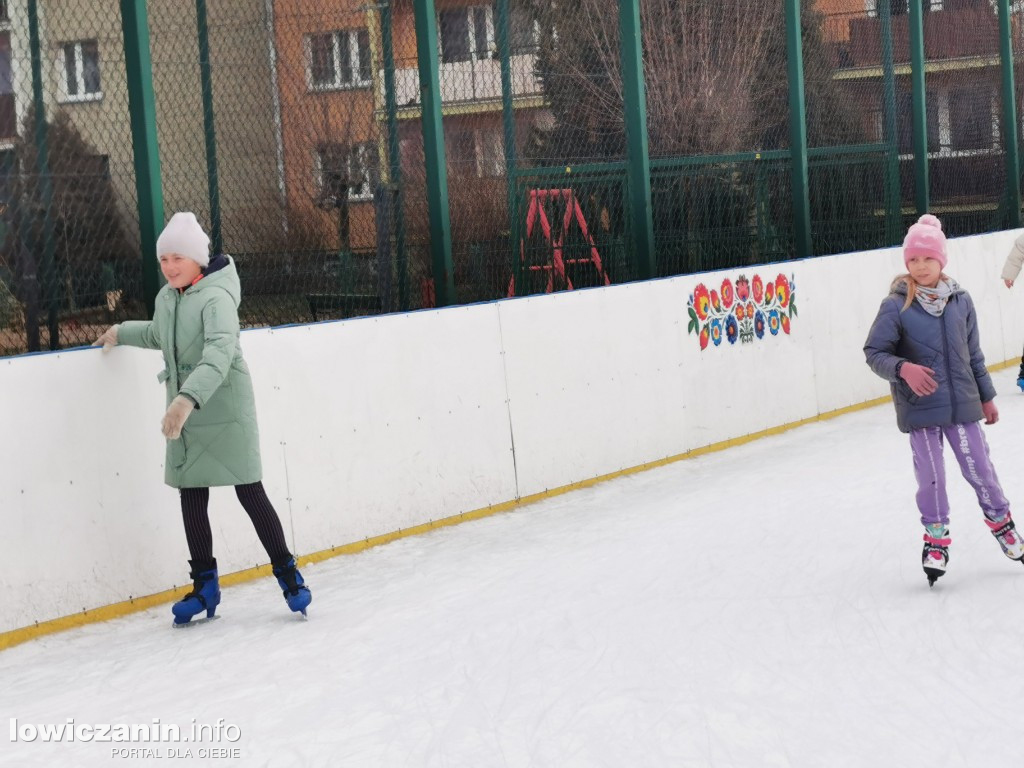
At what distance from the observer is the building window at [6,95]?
6.85 meters

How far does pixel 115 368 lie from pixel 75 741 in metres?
1.90

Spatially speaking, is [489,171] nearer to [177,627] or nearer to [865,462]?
[865,462]

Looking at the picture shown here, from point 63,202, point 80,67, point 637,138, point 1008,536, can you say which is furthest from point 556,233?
point 1008,536

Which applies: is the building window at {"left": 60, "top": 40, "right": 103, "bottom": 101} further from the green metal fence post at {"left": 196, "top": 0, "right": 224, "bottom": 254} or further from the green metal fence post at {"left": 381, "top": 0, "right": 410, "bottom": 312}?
the green metal fence post at {"left": 381, "top": 0, "right": 410, "bottom": 312}

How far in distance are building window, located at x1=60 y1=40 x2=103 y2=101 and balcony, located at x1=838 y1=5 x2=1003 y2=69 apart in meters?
6.88

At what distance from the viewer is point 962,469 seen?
5.55 metres

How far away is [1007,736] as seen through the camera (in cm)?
394

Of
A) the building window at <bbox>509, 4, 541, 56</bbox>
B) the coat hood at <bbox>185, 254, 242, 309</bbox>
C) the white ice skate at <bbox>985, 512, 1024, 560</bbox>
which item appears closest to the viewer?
the white ice skate at <bbox>985, 512, 1024, 560</bbox>

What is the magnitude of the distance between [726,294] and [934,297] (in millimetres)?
4170

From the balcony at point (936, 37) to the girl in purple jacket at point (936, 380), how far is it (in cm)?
714

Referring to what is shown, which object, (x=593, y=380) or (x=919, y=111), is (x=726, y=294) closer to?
(x=593, y=380)

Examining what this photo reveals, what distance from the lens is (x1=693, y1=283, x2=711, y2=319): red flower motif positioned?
9406 mm

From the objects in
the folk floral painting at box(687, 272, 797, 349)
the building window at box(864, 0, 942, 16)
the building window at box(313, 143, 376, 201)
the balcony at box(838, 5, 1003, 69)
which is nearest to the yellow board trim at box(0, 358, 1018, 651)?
the folk floral painting at box(687, 272, 797, 349)

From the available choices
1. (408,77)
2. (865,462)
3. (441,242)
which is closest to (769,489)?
(865,462)
